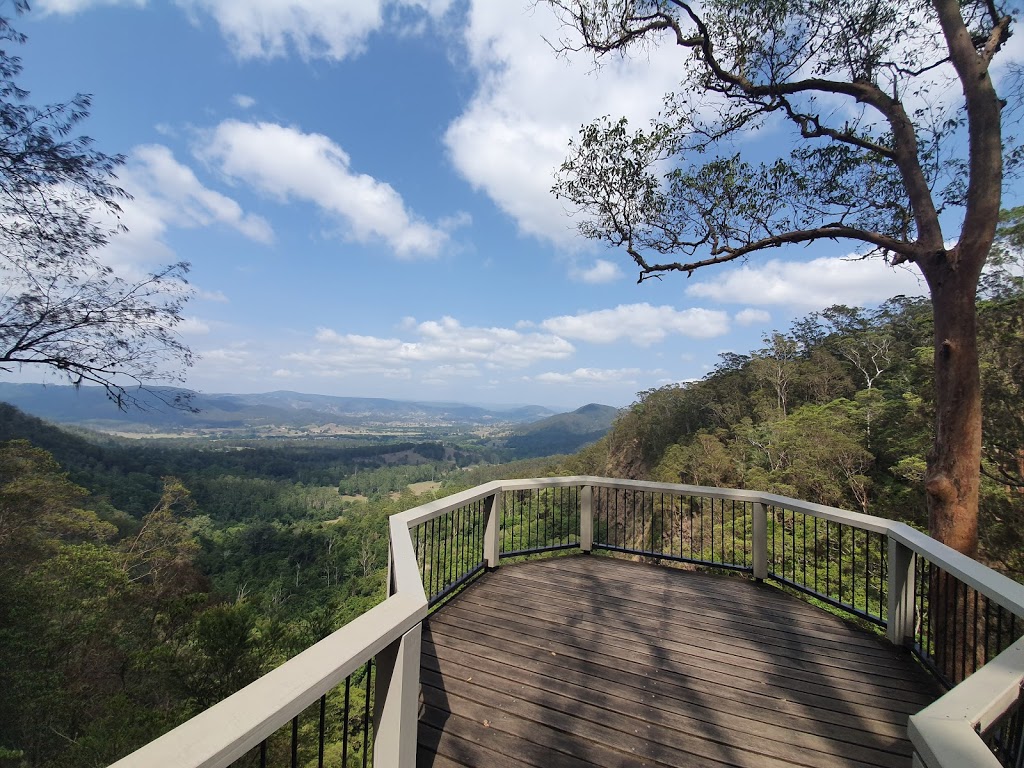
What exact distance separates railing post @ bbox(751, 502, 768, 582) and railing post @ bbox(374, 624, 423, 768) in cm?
358

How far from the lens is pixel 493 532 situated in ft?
13.8

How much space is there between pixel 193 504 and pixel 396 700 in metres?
26.5

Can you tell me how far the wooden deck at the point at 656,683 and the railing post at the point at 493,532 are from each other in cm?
46

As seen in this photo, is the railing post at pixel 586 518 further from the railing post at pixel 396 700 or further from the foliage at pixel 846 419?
the foliage at pixel 846 419

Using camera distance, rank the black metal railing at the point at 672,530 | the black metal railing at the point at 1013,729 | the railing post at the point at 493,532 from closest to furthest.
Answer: the black metal railing at the point at 1013,729 < the railing post at the point at 493,532 < the black metal railing at the point at 672,530

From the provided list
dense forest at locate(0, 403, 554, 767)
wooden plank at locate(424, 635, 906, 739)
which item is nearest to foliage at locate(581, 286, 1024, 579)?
wooden plank at locate(424, 635, 906, 739)

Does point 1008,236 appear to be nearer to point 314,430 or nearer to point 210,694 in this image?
point 210,694

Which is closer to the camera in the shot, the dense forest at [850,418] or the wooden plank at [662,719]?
the wooden plank at [662,719]

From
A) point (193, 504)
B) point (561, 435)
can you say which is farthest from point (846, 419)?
point (561, 435)

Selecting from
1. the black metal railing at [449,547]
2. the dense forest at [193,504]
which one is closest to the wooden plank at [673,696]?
the black metal railing at [449,547]

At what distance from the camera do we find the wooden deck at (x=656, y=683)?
202 cm

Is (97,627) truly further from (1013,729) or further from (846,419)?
(846,419)

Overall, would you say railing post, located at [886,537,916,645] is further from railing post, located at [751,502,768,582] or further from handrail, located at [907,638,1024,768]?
handrail, located at [907,638,1024,768]

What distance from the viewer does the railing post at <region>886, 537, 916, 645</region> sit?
2859 millimetres
